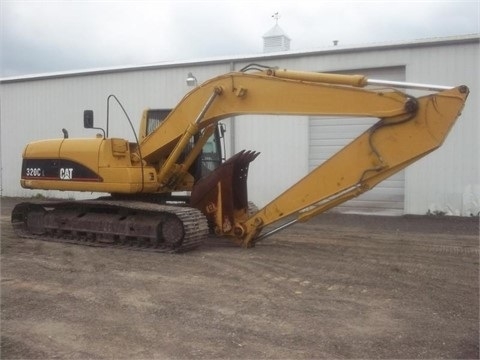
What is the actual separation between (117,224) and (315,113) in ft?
12.4

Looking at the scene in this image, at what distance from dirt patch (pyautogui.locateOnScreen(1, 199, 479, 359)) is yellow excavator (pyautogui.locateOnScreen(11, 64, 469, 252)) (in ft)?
1.64

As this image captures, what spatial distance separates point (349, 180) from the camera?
7.76 m

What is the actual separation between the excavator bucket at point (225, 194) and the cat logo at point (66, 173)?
87.0 inches

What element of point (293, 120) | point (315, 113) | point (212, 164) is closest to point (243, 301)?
point (315, 113)

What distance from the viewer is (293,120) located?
53.1 ft

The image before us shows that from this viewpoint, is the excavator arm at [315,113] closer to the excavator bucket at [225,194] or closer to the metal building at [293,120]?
the excavator bucket at [225,194]

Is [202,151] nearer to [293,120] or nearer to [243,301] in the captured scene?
[243,301]

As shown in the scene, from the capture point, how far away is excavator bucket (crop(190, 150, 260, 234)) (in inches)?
352

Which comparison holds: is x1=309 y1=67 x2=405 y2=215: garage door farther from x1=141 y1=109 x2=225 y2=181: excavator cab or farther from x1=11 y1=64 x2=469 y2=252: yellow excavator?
x1=11 y1=64 x2=469 y2=252: yellow excavator

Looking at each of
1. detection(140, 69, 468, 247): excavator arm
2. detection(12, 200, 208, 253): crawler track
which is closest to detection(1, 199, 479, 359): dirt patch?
detection(12, 200, 208, 253): crawler track

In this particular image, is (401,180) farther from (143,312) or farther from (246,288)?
(143,312)

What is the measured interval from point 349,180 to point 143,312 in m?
3.54

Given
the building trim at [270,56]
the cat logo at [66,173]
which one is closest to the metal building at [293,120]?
the building trim at [270,56]

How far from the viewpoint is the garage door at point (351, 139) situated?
15.1 m
